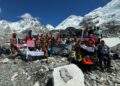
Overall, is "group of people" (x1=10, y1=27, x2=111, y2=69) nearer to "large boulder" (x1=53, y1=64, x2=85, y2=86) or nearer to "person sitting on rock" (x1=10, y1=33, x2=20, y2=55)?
"person sitting on rock" (x1=10, y1=33, x2=20, y2=55)

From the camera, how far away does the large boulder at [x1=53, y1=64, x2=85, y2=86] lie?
60.8ft

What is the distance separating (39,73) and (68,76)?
3.22 meters

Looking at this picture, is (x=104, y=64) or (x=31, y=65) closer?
(x=104, y=64)

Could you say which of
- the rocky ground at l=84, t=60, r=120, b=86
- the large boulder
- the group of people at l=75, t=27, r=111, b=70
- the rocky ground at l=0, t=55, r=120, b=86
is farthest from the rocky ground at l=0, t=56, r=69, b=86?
the rocky ground at l=84, t=60, r=120, b=86

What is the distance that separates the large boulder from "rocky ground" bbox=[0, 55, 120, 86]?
2.59ft

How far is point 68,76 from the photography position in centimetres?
1909

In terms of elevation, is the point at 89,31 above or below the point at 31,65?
above

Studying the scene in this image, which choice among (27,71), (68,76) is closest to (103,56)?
(68,76)

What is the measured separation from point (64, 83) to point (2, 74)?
623 centimetres

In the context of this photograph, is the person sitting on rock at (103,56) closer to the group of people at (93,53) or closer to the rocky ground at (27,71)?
the group of people at (93,53)

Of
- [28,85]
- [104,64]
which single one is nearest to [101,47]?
[104,64]

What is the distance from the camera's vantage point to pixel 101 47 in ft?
70.4

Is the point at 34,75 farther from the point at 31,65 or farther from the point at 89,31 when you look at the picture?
the point at 89,31

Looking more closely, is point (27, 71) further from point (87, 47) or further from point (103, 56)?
point (103, 56)
